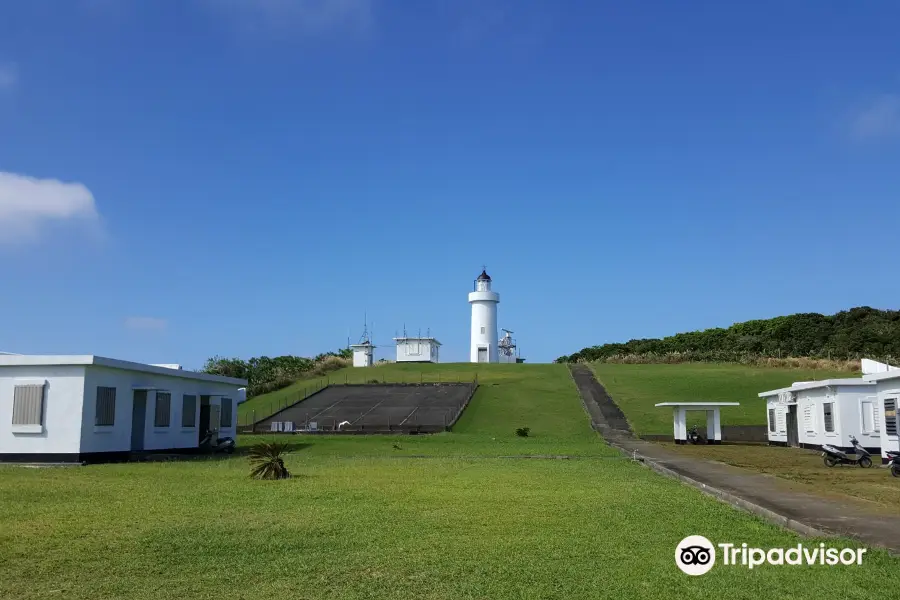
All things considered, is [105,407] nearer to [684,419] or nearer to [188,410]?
[188,410]

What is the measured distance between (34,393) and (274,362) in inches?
1538

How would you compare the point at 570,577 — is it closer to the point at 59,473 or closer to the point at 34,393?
the point at 59,473

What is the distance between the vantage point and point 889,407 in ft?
68.0

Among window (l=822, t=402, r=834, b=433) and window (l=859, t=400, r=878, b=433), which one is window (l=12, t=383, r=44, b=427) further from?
window (l=859, t=400, r=878, b=433)

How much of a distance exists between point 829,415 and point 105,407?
23414mm

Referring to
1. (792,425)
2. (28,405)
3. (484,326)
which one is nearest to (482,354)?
Result: (484,326)

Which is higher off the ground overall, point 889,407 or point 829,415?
point 889,407

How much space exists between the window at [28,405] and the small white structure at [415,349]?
4622cm

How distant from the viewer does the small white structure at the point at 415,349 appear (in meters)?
67.0

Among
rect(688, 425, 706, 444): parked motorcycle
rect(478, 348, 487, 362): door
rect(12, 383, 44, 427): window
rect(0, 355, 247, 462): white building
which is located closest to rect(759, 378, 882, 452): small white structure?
rect(688, 425, 706, 444): parked motorcycle

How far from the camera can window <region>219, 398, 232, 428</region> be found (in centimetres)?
2938

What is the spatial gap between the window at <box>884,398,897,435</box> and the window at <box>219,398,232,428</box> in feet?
73.2

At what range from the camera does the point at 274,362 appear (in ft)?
199

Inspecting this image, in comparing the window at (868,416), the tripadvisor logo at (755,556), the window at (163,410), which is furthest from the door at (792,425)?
the tripadvisor logo at (755,556)
